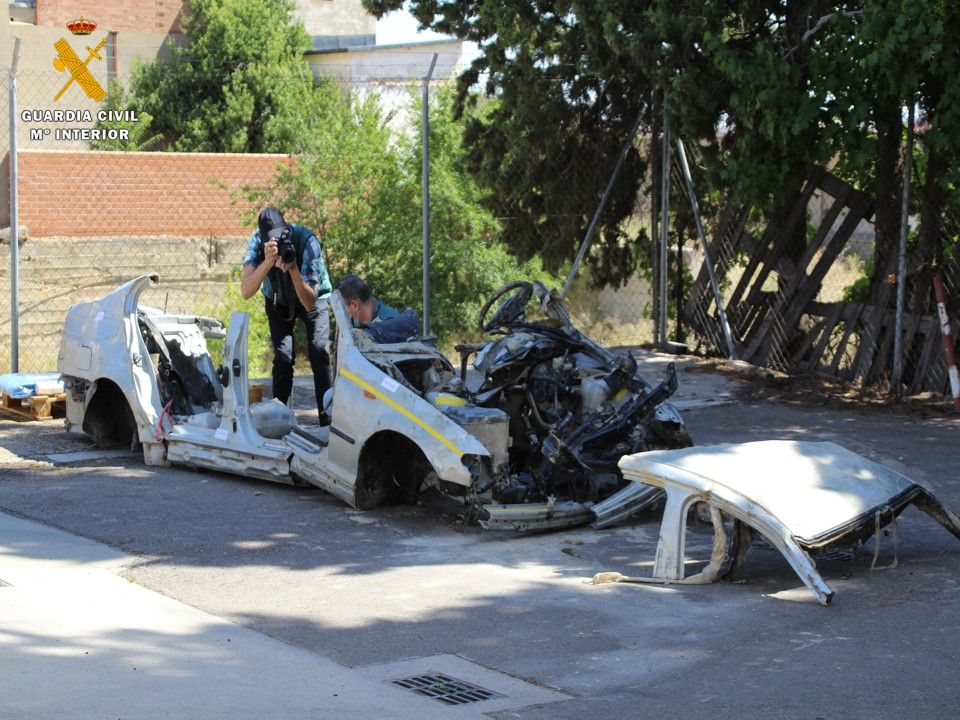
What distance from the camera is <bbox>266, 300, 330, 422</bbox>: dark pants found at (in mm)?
10258

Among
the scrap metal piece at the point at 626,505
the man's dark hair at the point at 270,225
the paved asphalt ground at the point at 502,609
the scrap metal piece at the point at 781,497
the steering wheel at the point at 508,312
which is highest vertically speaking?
the man's dark hair at the point at 270,225

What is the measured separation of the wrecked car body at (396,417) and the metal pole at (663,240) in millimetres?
5947

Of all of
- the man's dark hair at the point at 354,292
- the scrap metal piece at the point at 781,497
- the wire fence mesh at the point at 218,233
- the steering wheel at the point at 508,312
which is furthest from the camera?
the wire fence mesh at the point at 218,233

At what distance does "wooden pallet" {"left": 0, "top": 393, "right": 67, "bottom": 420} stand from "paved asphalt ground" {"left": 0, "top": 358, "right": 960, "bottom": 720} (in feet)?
8.25

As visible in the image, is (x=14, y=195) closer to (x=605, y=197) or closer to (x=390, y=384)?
(x=605, y=197)

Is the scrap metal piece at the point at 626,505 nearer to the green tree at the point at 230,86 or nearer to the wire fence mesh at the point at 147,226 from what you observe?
the wire fence mesh at the point at 147,226

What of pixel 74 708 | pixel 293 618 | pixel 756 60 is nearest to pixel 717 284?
pixel 756 60

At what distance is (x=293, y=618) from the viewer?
6148 millimetres

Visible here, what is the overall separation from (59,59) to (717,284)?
82.8 ft

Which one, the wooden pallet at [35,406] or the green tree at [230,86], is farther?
the green tree at [230,86]

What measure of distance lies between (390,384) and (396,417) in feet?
0.78

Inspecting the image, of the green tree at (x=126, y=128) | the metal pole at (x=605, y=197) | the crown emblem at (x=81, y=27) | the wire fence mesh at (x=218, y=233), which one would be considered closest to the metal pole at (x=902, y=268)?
the wire fence mesh at (x=218, y=233)

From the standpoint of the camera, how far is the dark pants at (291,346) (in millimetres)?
10258

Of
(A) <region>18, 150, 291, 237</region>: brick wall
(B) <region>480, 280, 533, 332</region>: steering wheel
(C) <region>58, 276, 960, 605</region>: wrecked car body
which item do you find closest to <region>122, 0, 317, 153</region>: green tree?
(A) <region>18, 150, 291, 237</region>: brick wall
